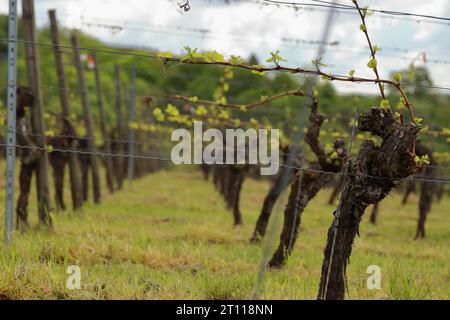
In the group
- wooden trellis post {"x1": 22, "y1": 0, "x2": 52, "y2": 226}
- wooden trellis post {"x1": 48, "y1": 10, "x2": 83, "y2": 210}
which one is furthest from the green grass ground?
wooden trellis post {"x1": 22, "y1": 0, "x2": 52, "y2": 226}

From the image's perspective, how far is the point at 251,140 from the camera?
42.2 feet

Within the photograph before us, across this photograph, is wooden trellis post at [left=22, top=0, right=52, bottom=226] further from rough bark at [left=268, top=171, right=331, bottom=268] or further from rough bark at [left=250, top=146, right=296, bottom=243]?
rough bark at [left=268, top=171, right=331, bottom=268]

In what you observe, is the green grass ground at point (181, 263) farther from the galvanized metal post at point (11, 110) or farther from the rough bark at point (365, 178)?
the rough bark at point (365, 178)

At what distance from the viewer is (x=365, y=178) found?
5.30m

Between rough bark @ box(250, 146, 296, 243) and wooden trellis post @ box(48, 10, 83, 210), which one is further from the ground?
wooden trellis post @ box(48, 10, 83, 210)

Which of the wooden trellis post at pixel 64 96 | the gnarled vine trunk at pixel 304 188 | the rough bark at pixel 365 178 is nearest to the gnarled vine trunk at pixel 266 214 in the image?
the gnarled vine trunk at pixel 304 188

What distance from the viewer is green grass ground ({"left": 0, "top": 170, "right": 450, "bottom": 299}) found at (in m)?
5.70

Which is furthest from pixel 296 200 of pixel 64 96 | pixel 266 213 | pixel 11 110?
pixel 64 96

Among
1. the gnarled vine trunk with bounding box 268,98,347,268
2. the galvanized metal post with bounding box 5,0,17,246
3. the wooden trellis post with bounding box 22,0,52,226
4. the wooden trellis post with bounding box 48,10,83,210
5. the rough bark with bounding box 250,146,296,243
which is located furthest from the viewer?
the wooden trellis post with bounding box 48,10,83,210

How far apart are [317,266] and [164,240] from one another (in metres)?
2.31

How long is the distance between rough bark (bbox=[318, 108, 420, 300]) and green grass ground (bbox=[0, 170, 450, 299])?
1.70ft

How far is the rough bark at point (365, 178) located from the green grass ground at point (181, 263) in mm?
519
